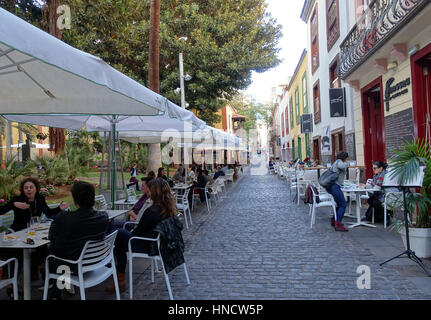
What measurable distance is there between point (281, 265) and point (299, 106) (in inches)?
803

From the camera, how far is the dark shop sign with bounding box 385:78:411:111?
23.5 ft

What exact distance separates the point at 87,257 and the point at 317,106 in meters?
15.5

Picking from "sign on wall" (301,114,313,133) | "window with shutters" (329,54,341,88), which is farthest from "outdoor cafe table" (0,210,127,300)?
"sign on wall" (301,114,313,133)

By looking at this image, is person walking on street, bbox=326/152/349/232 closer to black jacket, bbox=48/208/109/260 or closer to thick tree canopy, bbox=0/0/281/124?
black jacket, bbox=48/208/109/260

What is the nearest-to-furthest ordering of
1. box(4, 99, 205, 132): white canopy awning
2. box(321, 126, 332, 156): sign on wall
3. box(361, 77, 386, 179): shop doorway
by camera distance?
box(4, 99, 205, 132): white canopy awning → box(361, 77, 386, 179): shop doorway → box(321, 126, 332, 156): sign on wall

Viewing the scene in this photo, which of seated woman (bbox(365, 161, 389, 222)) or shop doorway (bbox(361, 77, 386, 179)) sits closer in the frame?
seated woman (bbox(365, 161, 389, 222))

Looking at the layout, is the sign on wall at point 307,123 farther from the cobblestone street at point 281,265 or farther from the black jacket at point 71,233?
the black jacket at point 71,233

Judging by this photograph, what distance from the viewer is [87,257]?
3.34 m

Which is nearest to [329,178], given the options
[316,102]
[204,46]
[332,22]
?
[332,22]

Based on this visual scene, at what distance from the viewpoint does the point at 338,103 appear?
1173 cm

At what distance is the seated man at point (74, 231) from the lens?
3.33 meters

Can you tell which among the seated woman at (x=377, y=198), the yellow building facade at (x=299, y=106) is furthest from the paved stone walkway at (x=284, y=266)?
the yellow building facade at (x=299, y=106)

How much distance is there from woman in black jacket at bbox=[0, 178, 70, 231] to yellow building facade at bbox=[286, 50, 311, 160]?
17006 millimetres
